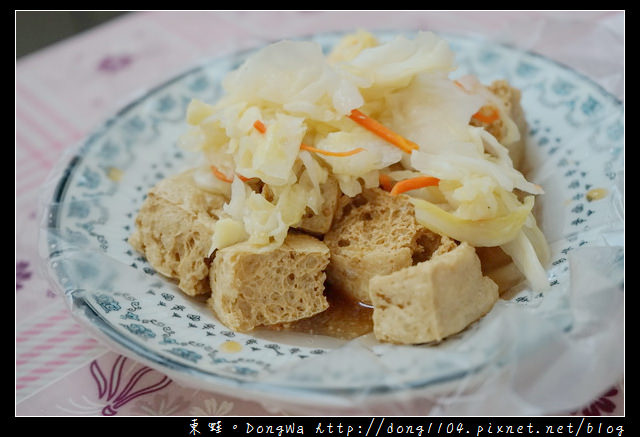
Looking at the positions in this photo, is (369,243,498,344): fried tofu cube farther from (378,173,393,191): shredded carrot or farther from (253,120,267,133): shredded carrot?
(253,120,267,133): shredded carrot

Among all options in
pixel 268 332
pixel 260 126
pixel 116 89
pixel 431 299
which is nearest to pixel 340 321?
pixel 268 332

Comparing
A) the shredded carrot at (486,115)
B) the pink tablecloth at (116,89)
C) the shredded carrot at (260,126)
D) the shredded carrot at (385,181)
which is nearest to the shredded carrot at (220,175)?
the shredded carrot at (260,126)

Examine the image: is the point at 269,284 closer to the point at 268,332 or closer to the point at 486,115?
the point at 268,332

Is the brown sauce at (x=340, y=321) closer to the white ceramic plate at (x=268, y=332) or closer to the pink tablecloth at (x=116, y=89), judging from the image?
the white ceramic plate at (x=268, y=332)

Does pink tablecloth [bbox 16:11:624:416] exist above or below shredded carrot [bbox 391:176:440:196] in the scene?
below

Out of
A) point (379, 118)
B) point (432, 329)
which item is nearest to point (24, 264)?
point (379, 118)

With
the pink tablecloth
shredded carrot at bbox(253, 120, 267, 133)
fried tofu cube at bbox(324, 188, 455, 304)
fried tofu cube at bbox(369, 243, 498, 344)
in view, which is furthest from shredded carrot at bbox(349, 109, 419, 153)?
the pink tablecloth
